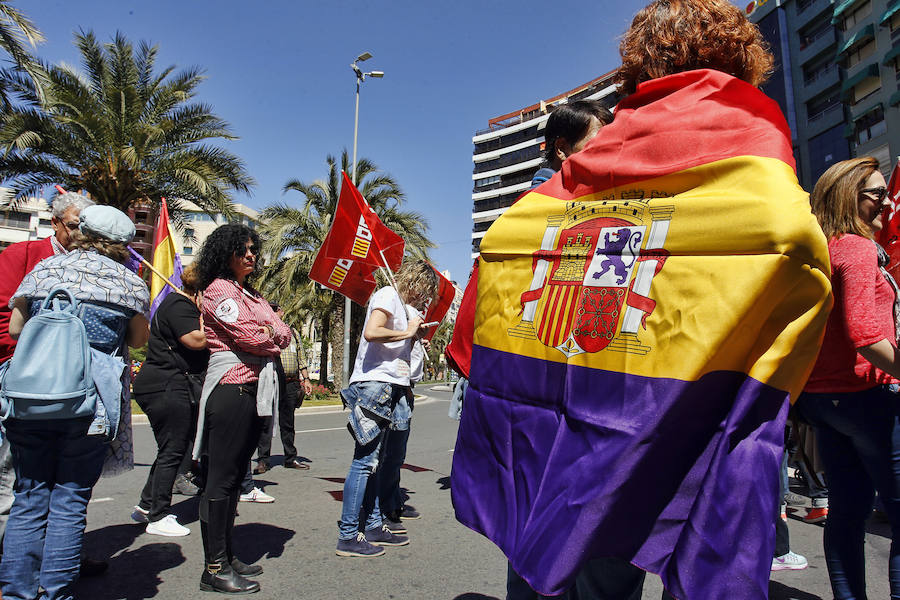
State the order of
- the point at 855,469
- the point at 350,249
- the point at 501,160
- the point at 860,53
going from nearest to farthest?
the point at 855,469, the point at 350,249, the point at 860,53, the point at 501,160

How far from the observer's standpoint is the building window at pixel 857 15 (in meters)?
32.0

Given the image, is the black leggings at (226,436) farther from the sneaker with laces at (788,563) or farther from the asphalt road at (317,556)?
the sneaker with laces at (788,563)

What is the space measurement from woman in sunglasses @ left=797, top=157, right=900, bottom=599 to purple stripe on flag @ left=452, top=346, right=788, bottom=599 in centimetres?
127

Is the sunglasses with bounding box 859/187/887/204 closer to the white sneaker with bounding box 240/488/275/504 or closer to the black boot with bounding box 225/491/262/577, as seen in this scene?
the black boot with bounding box 225/491/262/577

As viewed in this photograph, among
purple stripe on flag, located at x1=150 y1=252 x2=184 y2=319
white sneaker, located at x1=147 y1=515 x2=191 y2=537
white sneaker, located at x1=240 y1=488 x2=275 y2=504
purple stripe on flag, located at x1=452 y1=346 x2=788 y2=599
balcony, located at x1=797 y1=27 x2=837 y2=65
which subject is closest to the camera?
purple stripe on flag, located at x1=452 y1=346 x2=788 y2=599

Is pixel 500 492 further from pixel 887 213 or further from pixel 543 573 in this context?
pixel 887 213

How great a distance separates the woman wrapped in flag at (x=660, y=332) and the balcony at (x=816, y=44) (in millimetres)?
43904

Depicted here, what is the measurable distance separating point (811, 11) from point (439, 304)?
4466 centimetres

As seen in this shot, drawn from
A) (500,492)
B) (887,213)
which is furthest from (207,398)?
(887,213)

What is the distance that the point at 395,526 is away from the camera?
3959mm

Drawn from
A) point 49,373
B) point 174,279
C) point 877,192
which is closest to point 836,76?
point 174,279

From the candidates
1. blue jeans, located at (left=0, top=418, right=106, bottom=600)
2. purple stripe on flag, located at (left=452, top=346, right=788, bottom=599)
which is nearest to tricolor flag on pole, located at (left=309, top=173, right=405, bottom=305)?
blue jeans, located at (left=0, top=418, right=106, bottom=600)

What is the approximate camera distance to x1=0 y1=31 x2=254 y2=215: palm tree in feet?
43.8

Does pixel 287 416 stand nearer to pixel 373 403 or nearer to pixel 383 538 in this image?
pixel 383 538
